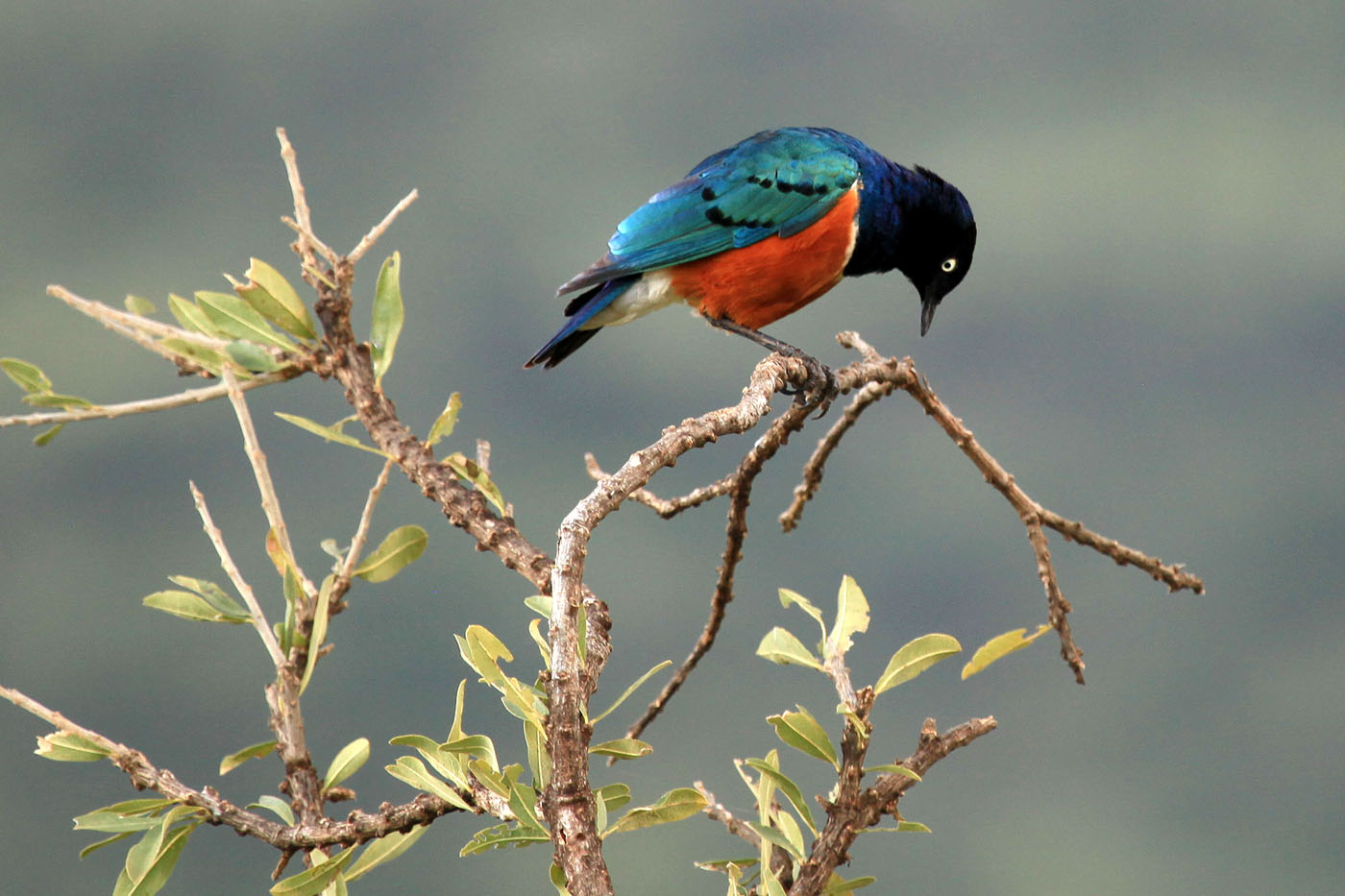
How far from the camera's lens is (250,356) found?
4.20 feet

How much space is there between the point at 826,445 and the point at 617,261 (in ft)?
1.33

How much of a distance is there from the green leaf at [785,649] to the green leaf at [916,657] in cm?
8

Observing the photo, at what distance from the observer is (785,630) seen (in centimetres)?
111

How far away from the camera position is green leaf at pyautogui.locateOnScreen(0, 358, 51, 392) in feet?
4.12

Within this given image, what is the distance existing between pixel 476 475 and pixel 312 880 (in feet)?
1.41

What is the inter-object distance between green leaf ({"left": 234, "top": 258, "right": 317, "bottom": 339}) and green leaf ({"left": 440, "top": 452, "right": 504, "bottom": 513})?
219 mm

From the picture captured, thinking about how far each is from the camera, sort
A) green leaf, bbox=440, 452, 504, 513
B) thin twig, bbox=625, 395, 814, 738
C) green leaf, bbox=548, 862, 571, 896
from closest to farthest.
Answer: green leaf, bbox=548, 862, 571, 896
green leaf, bbox=440, 452, 504, 513
thin twig, bbox=625, 395, 814, 738

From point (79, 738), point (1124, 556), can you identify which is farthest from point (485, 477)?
point (1124, 556)

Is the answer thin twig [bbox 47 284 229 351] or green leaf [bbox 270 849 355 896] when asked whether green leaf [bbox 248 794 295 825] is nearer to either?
green leaf [bbox 270 849 355 896]

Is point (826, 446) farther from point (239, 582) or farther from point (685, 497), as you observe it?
point (239, 582)

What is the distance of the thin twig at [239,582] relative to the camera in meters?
1.06

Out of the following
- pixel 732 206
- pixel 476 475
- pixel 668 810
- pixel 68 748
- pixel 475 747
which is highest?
pixel 732 206

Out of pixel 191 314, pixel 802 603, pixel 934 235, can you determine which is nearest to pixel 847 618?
pixel 802 603

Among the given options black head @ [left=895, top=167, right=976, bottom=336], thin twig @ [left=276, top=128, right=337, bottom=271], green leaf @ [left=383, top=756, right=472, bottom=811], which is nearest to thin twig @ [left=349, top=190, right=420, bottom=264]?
thin twig @ [left=276, top=128, right=337, bottom=271]
